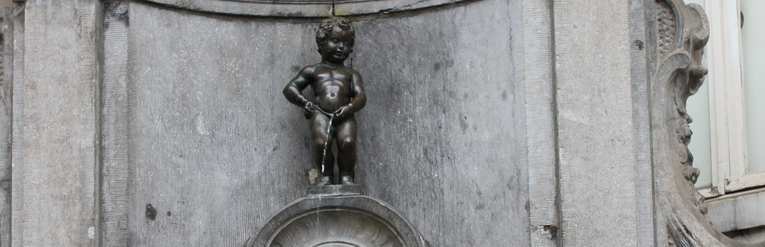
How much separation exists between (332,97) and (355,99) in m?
0.14

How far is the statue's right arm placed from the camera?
5.55 meters

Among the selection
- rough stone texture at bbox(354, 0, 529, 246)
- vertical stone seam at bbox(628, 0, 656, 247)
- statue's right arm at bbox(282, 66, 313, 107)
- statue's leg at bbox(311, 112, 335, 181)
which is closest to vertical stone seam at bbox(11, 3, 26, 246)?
statue's right arm at bbox(282, 66, 313, 107)

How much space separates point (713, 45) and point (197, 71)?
442 cm

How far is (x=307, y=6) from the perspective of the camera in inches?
246

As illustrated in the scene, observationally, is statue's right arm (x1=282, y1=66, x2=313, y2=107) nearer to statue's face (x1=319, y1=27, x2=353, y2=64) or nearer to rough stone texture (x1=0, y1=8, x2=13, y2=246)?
statue's face (x1=319, y1=27, x2=353, y2=64)

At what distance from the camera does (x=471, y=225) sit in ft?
18.5

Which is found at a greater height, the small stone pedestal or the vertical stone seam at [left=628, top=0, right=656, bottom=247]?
the vertical stone seam at [left=628, top=0, right=656, bottom=247]

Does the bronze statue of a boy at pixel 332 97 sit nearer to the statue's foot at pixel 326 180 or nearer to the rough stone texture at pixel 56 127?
the statue's foot at pixel 326 180

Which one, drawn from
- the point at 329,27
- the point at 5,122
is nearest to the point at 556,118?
the point at 329,27

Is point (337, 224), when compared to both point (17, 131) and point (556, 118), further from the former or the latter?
point (17, 131)

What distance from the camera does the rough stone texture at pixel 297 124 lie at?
5527 mm

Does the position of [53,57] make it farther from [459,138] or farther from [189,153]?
[459,138]

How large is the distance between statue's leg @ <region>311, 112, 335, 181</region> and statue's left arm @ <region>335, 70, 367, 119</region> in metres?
0.11

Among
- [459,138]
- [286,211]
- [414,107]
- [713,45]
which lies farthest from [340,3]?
[713,45]
